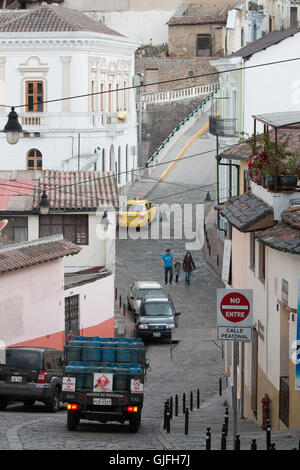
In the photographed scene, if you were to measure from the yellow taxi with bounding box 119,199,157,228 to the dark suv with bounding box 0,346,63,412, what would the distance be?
2699 centimetres

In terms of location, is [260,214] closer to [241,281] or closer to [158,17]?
[241,281]

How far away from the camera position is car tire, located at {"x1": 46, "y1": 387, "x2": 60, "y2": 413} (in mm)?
22844

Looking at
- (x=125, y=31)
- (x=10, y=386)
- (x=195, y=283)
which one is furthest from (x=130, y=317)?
(x=125, y=31)

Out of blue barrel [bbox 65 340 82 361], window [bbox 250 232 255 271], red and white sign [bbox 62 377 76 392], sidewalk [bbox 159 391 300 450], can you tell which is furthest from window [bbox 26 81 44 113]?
red and white sign [bbox 62 377 76 392]

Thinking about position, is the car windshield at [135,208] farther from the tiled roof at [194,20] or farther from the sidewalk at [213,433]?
the tiled roof at [194,20]

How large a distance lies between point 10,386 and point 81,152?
34492mm

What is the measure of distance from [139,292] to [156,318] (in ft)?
9.37

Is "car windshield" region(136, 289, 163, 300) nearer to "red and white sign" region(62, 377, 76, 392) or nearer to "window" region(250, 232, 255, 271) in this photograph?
"window" region(250, 232, 255, 271)

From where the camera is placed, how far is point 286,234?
18609 millimetres

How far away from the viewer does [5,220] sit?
37812 millimetres

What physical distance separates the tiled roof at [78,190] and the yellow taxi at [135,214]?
7615 mm

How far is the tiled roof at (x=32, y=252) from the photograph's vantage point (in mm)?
28719

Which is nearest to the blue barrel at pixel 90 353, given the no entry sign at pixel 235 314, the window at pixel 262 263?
the window at pixel 262 263
